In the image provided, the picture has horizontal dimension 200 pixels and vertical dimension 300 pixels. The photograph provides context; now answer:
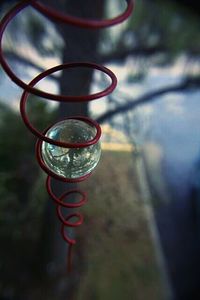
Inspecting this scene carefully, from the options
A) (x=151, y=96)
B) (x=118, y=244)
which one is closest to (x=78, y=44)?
(x=151, y=96)

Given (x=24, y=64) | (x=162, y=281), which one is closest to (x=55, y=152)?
(x=24, y=64)

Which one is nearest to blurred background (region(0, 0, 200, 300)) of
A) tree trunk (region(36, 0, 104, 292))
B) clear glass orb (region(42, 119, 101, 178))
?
tree trunk (region(36, 0, 104, 292))

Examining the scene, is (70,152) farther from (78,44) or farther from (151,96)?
(151,96)

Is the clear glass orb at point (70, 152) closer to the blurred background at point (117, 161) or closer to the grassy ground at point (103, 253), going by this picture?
the blurred background at point (117, 161)

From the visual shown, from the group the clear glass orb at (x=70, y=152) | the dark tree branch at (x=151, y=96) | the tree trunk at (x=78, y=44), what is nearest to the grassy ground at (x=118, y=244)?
the dark tree branch at (x=151, y=96)

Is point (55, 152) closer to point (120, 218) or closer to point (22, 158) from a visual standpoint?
point (22, 158)

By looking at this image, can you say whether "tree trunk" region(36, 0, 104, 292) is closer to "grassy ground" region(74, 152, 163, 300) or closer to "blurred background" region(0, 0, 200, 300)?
"blurred background" region(0, 0, 200, 300)
